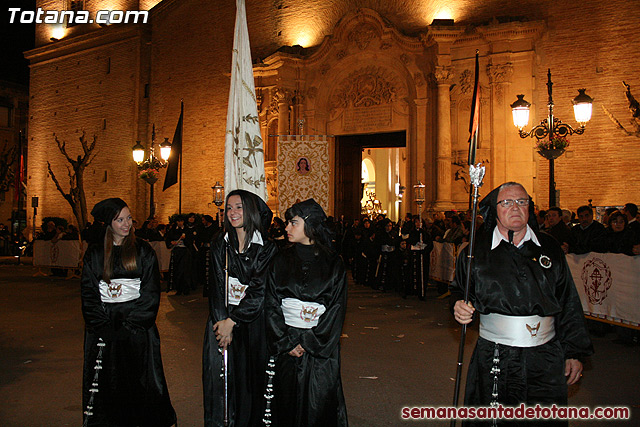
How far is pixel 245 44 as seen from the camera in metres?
4.89

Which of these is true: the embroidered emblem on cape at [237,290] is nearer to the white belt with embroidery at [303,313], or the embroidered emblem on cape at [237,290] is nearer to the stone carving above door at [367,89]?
the white belt with embroidery at [303,313]

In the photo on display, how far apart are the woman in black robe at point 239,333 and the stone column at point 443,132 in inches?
598

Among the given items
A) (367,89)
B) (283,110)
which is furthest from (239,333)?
(283,110)

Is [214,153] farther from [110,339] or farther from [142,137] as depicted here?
[110,339]

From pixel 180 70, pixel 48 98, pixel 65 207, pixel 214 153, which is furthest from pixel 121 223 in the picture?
pixel 48 98

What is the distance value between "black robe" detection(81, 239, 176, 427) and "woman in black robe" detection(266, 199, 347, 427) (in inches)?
46.8

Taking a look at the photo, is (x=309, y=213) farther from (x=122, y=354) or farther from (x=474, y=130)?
(x=122, y=354)

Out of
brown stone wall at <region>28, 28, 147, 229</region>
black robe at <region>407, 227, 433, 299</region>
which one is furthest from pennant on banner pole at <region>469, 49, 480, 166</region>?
brown stone wall at <region>28, 28, 147, 229</region>

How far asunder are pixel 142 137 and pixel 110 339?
27.9 metres

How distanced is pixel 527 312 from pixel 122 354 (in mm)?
3156

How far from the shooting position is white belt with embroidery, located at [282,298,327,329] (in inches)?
156

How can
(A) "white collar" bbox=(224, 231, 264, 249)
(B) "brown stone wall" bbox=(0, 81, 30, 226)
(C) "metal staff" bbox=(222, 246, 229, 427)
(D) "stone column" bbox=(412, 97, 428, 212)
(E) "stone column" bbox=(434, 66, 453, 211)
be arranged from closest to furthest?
(C) "metal staff" bbox=(222, 246, 229, 427) < (A) "white collar" bbox=(224, 231, 264, 249) < (E) "stone column" bbox=(434, 66, 453, 211) < (D) "stone column" bbox=(412, 97, 428, 212) < (B) "brown stone wall" bbox=(0, 81, 30, 226)

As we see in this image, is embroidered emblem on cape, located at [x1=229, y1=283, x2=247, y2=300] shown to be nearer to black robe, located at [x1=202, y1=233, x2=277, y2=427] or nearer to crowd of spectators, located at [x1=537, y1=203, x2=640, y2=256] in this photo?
black robe, located at [x1=202, y1=233, x2=277, y2=427]

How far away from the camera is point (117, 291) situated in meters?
4.52
